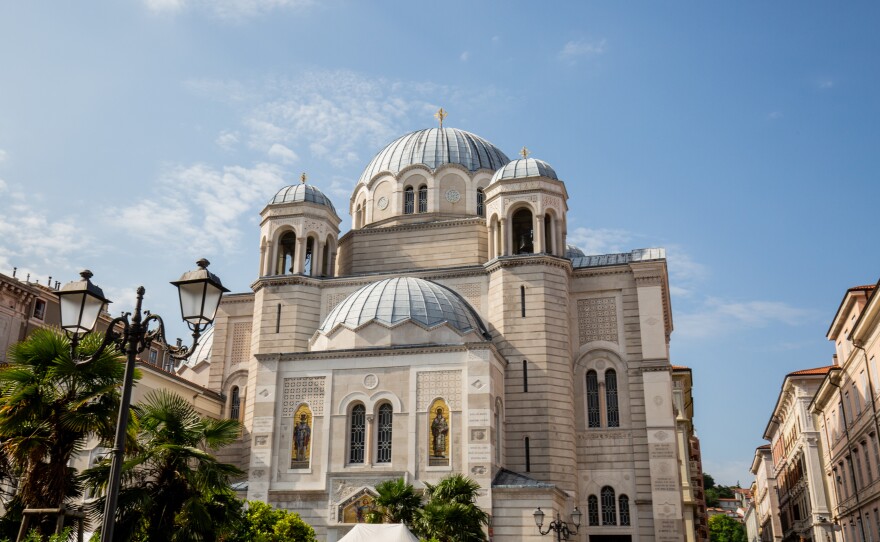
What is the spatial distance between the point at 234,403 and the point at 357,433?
Result: 9.47m

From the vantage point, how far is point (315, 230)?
3641cm

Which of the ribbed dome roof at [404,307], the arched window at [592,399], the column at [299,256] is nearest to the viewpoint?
the ribbed dome roof at [404,307]

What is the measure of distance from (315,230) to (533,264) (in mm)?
9962

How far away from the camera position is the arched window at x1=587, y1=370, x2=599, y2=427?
32475 millimetres

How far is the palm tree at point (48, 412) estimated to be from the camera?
577 inches

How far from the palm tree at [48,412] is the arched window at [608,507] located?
2071 centimetres

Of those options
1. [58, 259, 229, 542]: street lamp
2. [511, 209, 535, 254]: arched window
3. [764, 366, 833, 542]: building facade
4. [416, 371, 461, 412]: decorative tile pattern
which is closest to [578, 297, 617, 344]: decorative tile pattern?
[511, 209, 535, 254]: arched window

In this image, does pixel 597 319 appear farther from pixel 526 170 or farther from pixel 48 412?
pixel 48 412

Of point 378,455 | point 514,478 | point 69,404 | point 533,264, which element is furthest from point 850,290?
point 69,404

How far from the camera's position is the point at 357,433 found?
96.7ft

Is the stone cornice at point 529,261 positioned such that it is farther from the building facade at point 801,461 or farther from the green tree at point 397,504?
the building facade at point 801,461

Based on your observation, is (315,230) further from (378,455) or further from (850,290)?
(850,290)

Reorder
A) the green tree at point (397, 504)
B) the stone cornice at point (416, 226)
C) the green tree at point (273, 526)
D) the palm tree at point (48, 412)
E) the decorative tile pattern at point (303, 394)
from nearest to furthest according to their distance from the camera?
the palm tree at point (48, 412) < the green tree at point (273, 526) < the green tree at point (397, 504) < the decorative tile pattern at point (303, 394) < the stone cornice at point (416, 226)

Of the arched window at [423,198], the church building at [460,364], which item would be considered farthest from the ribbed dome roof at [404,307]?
the arched window at [423,198]
